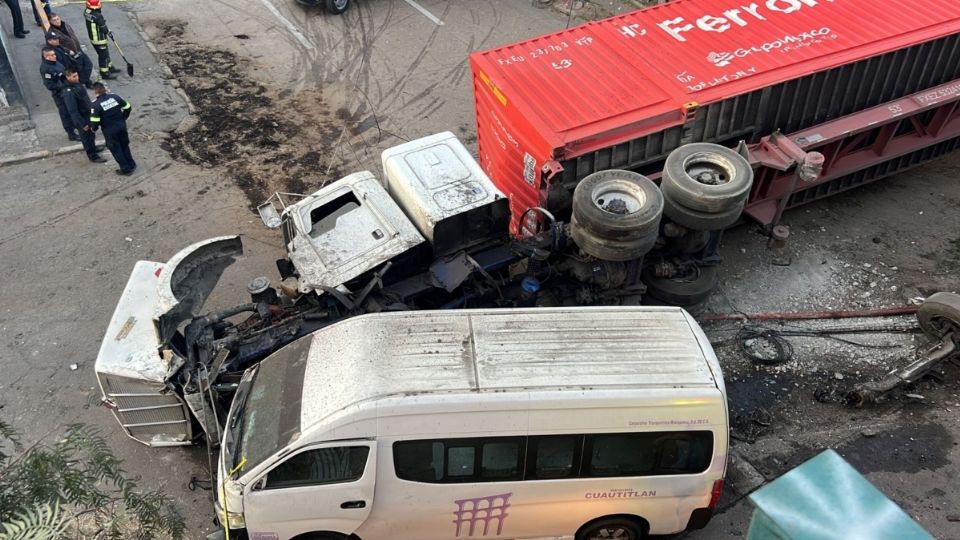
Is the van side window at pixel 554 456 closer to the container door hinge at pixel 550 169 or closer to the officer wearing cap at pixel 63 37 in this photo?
the container door hinge at pixel 550 169

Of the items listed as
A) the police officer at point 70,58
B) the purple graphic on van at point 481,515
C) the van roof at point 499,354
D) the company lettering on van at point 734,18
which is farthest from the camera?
the police officer at point 70,58

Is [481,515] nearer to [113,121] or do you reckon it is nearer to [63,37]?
[113,121]

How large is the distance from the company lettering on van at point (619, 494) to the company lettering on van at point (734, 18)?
624 centimetres

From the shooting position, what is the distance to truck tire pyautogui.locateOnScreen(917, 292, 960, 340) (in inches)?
285

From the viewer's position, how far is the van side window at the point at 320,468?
5.20 metres

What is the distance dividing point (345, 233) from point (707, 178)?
13.2ft

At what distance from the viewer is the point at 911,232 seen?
31.7 ft

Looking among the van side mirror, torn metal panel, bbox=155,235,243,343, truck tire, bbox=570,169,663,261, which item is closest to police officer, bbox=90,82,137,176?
the van side mirror

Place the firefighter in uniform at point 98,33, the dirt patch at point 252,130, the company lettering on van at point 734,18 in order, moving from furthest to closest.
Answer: the firefighter in uniform at point 98,33 → the dirt patch at point 252,130 → the company lettering on van at point 734,18

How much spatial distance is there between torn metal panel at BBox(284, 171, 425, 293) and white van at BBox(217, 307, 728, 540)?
1.41 m

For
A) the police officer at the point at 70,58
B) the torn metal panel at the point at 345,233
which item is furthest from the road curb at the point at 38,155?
the torn metal panel at the point at 345,233

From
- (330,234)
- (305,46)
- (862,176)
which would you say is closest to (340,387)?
(330,234)

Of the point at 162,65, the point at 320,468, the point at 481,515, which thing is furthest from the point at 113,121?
the point at 481,515

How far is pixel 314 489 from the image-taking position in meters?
5.29
